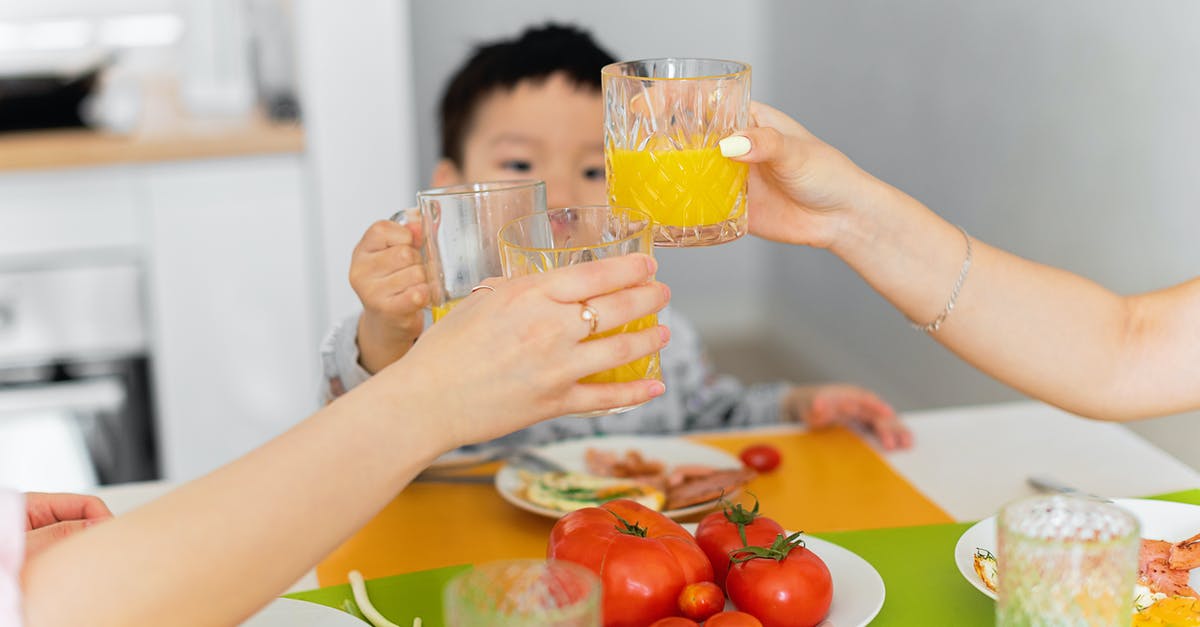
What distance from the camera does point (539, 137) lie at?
172 cm

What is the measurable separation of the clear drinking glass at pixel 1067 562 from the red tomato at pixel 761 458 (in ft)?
2.01

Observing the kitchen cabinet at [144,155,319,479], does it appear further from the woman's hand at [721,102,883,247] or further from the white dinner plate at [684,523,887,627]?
the white dinner plate at [684,523,887,627]

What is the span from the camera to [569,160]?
1712mm

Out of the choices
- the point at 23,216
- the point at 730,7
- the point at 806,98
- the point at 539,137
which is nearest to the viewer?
the point at 539,137

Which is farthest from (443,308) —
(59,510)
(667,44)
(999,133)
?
(667,44)

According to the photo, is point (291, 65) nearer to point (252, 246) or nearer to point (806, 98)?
point (252, 246)

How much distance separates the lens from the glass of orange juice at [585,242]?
0.85 meters

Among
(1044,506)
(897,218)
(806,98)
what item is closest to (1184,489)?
(897,218)

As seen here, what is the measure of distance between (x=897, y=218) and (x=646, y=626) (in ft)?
1.45

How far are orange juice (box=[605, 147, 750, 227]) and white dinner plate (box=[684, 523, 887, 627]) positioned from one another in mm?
280

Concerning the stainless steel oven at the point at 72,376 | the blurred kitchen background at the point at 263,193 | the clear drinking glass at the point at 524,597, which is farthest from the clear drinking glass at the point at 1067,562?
the stainless steel oven at the point at 72,376

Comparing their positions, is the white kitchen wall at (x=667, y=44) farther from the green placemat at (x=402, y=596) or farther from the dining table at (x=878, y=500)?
the green placemat at (x=402, y=596)

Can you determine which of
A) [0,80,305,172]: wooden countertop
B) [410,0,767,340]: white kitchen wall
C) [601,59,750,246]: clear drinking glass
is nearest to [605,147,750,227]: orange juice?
[601,59,750,246]: clear drinking glass

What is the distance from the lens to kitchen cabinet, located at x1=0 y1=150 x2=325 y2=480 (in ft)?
7.73
